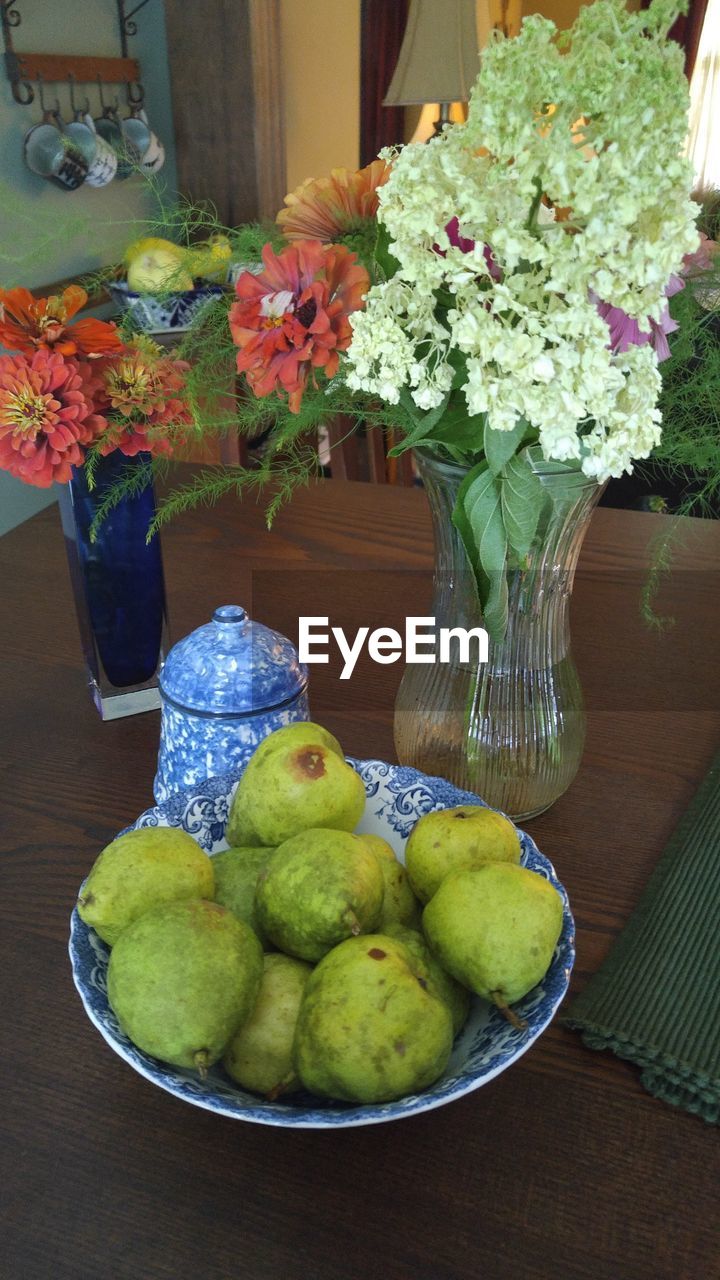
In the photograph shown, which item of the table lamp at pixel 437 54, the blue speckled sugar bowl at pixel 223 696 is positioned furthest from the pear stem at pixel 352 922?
the table lamp at pixel 437 54

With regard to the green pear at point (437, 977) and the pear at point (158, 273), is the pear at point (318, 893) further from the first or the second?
the pear at point (158, 273)

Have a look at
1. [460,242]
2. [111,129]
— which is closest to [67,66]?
[111,129]

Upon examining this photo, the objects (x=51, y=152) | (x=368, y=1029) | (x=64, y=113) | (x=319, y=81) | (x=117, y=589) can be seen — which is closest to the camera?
(x=368, y=1029)

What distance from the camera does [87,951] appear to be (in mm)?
475

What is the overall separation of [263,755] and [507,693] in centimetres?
19

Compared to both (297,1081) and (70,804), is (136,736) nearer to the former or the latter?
(70,804)

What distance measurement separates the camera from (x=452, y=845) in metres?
0.48

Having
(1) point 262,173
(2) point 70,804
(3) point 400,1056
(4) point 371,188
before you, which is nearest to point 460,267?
(4) point 371,188

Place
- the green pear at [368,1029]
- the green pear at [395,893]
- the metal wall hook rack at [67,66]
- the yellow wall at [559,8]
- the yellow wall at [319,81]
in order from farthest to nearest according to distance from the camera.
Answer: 1. the yellow wall at [559,8]
2. the yellow wall at [319,81]
3. the metal wall hook rack at [67,66]
4. the green pear at [395,893]
5. the green pear at [368,1029]

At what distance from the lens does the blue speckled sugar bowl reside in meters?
0.63

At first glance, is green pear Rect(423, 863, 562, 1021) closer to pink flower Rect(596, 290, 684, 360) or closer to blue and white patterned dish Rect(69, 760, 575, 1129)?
blue and white patterned dish Rect(69, 760, 575, 1129)

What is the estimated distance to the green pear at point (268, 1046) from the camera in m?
0.42

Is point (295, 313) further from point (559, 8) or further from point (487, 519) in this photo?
point (559, 8)

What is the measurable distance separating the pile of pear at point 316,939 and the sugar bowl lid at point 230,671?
0.13 m
